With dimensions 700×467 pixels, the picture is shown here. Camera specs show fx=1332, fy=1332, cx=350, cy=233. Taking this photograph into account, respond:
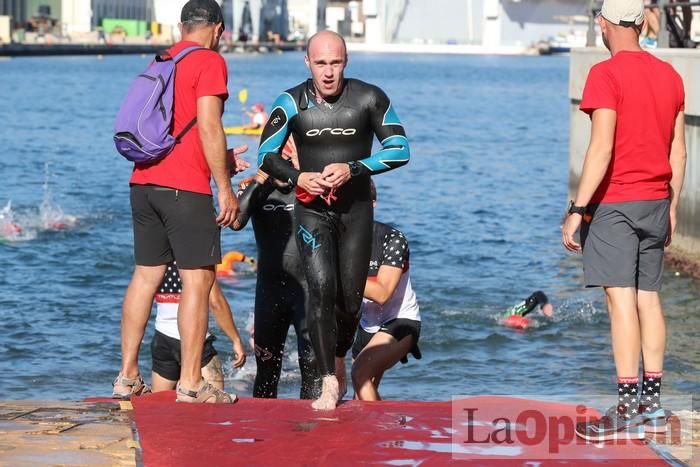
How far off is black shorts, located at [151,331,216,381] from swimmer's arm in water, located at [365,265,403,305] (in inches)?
36.5

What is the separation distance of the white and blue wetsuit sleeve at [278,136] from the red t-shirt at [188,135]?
0.35m

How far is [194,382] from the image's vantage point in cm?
681

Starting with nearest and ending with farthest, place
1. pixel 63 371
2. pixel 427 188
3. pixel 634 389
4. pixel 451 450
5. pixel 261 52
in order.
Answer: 1. pixel 451 450
2. pixel 634 389
3. pixel 63 371
4. pixel 427 188
5. pixel 261 52

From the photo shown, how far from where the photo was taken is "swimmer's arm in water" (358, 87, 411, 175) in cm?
677

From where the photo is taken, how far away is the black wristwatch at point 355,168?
21.9 ft

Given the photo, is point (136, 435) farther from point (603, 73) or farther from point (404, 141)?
point (603, 73)

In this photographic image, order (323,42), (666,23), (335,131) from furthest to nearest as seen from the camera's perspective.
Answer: (666,23), (335,131), (323,42)

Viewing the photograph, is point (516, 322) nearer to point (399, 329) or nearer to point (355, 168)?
point (399, 329)

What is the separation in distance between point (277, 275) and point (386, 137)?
1.25 meters

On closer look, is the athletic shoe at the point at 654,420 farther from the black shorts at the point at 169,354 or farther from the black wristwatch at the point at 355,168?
the black shorts at the point at 169,354

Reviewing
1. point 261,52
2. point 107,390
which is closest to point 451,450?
point 107,390

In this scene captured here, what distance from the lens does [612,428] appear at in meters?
6.09

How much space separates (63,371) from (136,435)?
5.54 meters

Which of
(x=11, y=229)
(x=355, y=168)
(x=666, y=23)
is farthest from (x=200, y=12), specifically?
(x=11, y=229)
